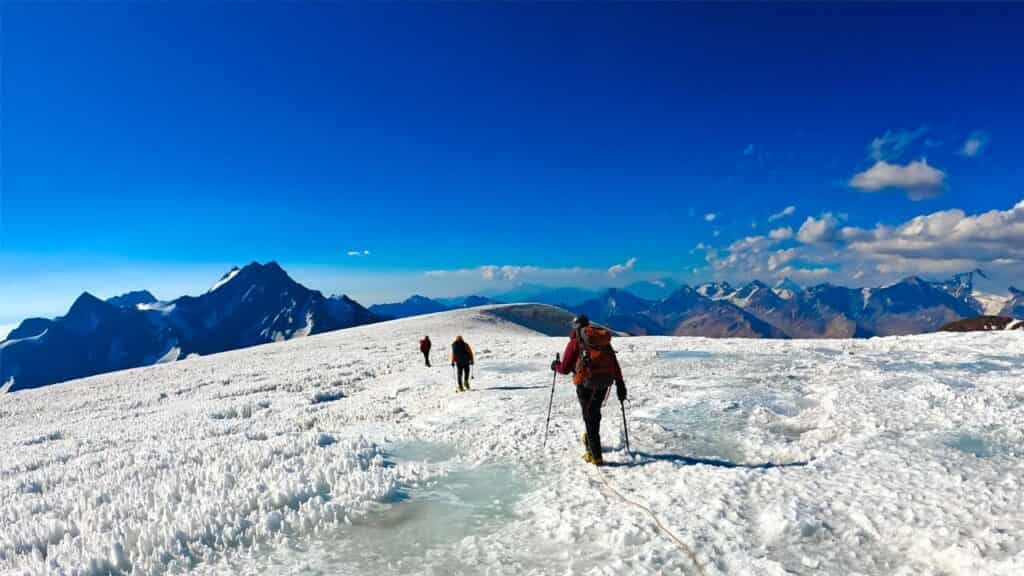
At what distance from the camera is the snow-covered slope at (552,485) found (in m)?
6.96

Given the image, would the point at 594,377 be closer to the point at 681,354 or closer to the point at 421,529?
the point at 421,529

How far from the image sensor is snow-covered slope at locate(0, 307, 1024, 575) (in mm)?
6965

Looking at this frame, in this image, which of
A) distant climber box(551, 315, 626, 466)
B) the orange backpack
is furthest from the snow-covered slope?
the orange backpack

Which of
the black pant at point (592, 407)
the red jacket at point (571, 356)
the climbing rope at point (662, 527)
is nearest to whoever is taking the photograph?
the climbing rope at point (662, 527)

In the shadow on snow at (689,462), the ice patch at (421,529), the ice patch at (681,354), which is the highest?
the ice patch at (681,354)

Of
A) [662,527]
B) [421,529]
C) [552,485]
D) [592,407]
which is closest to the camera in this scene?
[662,527]

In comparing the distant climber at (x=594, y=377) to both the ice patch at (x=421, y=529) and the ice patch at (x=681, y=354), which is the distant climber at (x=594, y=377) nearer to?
the ice patch at (x=421, y=529)

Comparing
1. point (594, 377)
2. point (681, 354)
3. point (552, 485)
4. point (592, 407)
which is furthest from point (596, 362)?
point (681, 354)

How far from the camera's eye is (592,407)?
1103 centimetres

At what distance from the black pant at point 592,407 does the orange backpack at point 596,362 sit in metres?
0.16

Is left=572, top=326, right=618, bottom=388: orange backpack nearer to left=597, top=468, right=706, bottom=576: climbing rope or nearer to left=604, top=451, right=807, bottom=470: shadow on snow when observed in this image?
left=604, top=451, right=807, bottom=470: shadow on snow

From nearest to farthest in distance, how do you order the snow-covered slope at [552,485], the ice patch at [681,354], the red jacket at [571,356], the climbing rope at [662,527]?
the climbing rope at [662,527]
the snow-covered slope at [552,485]
the red jacket at [571,356]
the ice patch at [681,354]

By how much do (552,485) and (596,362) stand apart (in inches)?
112

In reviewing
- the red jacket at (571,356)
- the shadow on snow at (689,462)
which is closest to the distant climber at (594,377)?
the red jacket at (571,356)
